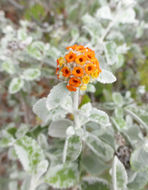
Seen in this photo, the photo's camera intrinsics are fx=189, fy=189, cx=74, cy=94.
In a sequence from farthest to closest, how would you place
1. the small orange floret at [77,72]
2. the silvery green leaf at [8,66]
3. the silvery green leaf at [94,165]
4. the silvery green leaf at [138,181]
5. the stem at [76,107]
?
the silvery green leaf at [8,66], the silvery green leaf at [94,165], the silvery green leaf at [138,181], the stem at [76,107], the small orange floret at [77,72]

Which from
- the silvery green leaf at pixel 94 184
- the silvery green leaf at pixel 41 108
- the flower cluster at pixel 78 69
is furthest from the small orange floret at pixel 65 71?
the silvery green leaf at pixel 94 184

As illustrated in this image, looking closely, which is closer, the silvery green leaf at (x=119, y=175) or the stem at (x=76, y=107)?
the stem at (x=76, y=107)

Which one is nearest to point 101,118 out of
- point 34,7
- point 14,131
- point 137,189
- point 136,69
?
point 137,189

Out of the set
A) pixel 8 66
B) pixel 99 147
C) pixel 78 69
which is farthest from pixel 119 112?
pixel 8 66

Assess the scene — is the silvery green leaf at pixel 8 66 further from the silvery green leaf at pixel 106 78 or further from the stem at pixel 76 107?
the silvery green leaf at pixel 106 78

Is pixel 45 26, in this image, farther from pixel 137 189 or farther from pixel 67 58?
pixel 137 189

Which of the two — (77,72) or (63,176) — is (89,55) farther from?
(63,176)

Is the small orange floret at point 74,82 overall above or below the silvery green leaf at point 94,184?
above
